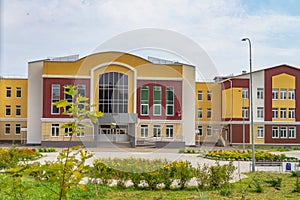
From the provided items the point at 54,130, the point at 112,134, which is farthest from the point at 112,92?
the point at 54,130

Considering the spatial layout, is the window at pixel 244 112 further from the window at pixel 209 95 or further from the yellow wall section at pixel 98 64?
the yellow wall section at pixel 98 64

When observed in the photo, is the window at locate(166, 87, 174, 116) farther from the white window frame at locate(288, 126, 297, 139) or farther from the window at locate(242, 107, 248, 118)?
the white window frame at locate(288, 126, 297, 139)

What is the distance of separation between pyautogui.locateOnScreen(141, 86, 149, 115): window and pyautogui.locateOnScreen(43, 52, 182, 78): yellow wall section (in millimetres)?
1264

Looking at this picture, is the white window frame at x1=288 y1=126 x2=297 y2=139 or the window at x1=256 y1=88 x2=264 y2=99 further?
the white window frame at x1=288 y1=126 x2=297 y2=139

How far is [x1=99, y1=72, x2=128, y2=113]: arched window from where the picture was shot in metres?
35.9

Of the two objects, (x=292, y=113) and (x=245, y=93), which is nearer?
(x=245, y=93)

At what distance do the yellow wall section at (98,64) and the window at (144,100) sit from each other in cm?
126

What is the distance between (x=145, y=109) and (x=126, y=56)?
4.98 meters

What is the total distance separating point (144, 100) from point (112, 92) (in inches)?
116

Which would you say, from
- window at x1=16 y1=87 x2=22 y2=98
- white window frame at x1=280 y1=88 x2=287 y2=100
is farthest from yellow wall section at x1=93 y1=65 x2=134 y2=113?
white window frame at x1=280 y1=88 x2=287 y2=100

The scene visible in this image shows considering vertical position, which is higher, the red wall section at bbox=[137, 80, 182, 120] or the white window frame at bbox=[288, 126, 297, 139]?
the red wall section at bbox=[137, 80, 182, 120]

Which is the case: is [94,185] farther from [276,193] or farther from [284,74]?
[284,74]

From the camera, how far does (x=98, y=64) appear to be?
118 ft

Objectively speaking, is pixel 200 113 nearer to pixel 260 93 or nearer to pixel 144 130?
pixel 260 93
